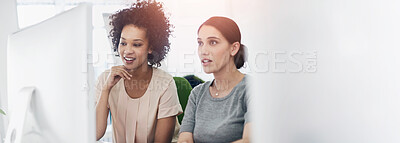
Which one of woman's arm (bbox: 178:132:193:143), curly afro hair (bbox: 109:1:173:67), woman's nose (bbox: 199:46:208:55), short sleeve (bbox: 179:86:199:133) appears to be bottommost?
woman's arm (bbox: 178:132:193:143)

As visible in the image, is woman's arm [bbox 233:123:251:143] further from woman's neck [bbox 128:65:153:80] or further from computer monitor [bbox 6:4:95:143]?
computer monitor [bbox 6:4:95:143]

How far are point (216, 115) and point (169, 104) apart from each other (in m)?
0.21

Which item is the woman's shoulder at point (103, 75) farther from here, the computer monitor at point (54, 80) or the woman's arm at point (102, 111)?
the computer monitor at point (54, 80)

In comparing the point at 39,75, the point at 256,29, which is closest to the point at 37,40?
the point at 39,75

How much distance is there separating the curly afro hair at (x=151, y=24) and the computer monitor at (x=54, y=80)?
754 millimetres

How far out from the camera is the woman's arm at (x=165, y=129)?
1.45m

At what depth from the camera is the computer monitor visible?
0.59 metres

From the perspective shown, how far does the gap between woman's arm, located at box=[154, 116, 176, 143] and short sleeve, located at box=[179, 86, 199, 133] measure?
48 millimetres

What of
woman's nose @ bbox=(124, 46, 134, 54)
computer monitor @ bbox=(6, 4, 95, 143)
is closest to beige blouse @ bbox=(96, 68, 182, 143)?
woman's nose @ bbox=(124, 46, 134, 54)

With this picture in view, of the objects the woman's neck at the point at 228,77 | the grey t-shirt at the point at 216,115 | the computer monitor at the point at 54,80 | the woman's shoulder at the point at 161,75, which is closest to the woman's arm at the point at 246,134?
the grey t-shirt at the point at 216,115

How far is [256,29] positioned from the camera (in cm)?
125

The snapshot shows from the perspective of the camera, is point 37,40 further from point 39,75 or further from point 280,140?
point 280,140

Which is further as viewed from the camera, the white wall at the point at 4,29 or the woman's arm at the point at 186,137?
the white wall at the point at 4,29

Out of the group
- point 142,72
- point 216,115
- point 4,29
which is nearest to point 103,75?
point 142,72
